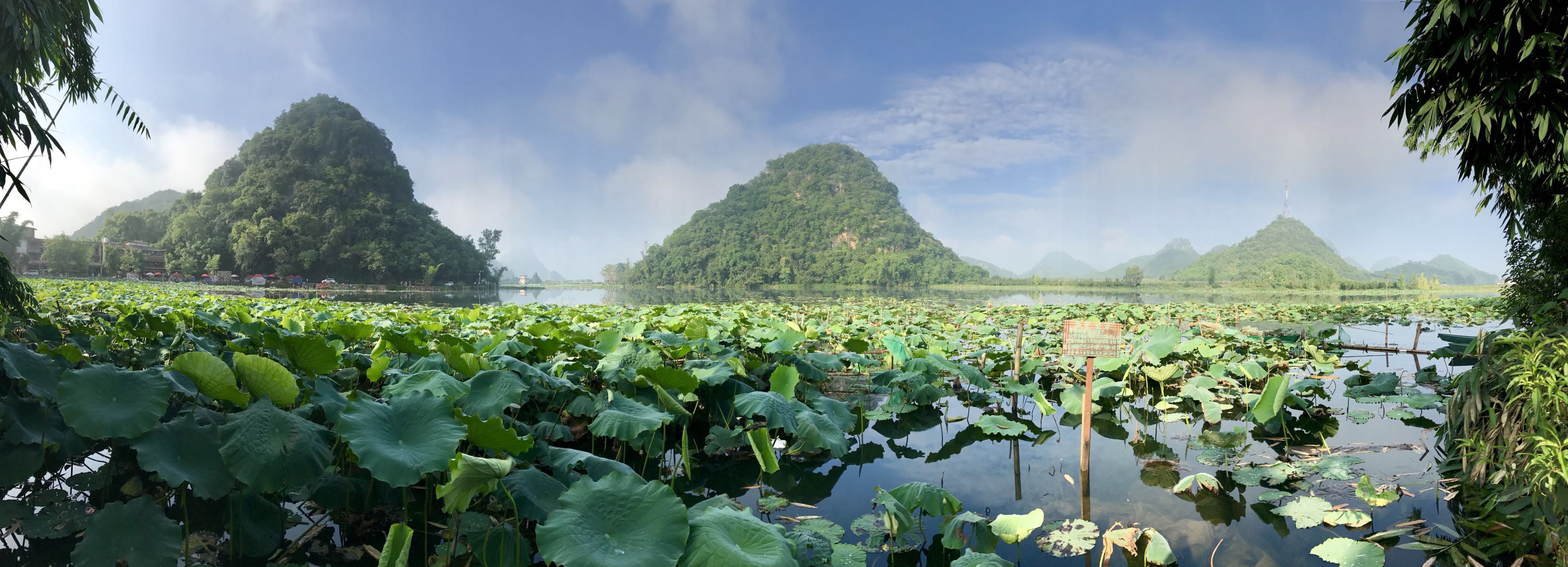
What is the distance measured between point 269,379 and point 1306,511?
13.6 feet

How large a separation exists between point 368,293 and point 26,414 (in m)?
33.9

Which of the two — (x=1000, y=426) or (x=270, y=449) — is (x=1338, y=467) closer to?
(x=1000, y=426)

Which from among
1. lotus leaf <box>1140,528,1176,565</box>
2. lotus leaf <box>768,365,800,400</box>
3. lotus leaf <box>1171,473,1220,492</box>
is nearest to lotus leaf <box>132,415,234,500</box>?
lotus leaf <box>768,365,800,400</box>

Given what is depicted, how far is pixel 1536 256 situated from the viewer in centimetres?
332

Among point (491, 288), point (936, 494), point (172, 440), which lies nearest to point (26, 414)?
point (172, 440)

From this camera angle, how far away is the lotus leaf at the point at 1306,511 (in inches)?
106

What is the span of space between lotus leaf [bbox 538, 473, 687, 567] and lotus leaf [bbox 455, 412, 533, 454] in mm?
354

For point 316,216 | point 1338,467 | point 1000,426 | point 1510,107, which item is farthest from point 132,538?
point 316,216

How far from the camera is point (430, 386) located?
2559 millimetres

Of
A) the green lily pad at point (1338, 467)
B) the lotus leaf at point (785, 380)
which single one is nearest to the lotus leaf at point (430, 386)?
the lotus leaf at point (785, 380)

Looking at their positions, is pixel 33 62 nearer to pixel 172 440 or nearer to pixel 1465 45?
pixel 172 440

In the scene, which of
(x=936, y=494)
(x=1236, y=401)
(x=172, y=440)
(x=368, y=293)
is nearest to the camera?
(x=172, y=440)

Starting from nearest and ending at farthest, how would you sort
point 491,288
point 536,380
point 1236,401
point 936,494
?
point 936,494
point 536,380
point 1236,401
point 491,288

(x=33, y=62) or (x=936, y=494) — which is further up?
(x=33, y=62)
